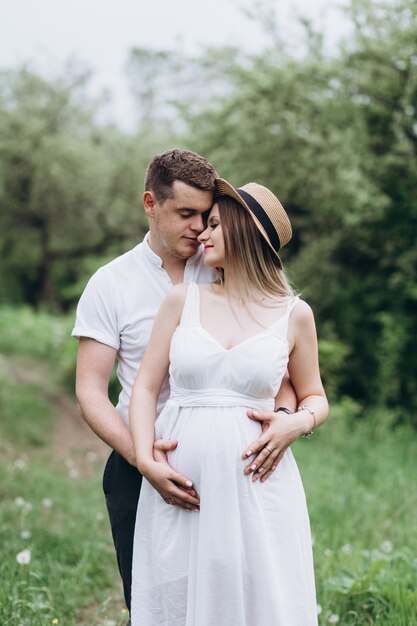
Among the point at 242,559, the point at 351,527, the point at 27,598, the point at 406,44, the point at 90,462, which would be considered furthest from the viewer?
the point at 406,44

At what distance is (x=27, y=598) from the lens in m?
3.94

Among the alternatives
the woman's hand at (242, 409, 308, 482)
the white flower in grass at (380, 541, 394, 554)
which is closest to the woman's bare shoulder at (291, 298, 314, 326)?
the woman's hand at (242, 409, 308, 482)

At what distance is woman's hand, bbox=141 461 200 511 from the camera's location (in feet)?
8.71

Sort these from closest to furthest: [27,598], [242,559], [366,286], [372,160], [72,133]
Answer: [242,559] → [27,598] → [372,160] → [366,286] → [72,133]

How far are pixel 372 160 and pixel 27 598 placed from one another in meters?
8.04

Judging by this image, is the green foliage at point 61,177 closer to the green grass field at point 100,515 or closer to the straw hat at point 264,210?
the green grass field at point 100,515

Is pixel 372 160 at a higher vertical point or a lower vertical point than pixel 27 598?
higher

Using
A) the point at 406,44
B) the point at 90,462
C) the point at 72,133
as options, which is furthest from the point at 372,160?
the point at 72,133

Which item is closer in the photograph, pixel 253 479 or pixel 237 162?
pixel 253 479

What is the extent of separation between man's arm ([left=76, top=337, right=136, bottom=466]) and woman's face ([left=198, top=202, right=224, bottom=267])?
0.59m

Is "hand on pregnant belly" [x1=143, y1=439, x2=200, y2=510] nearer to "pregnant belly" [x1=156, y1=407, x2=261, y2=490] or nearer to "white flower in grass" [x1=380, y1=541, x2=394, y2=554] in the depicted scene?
"pregnant belly" [x1=156, y1=407, x2=261, y2=490]

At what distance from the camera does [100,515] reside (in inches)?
217

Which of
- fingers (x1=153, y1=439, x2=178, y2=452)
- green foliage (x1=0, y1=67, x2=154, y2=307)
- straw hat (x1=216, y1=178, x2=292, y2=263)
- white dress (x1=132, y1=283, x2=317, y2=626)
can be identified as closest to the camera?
white dress (x1=132, y1=283, x2=317, y2=626)

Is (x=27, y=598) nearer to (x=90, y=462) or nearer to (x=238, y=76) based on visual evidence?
(x=90, y=462)
